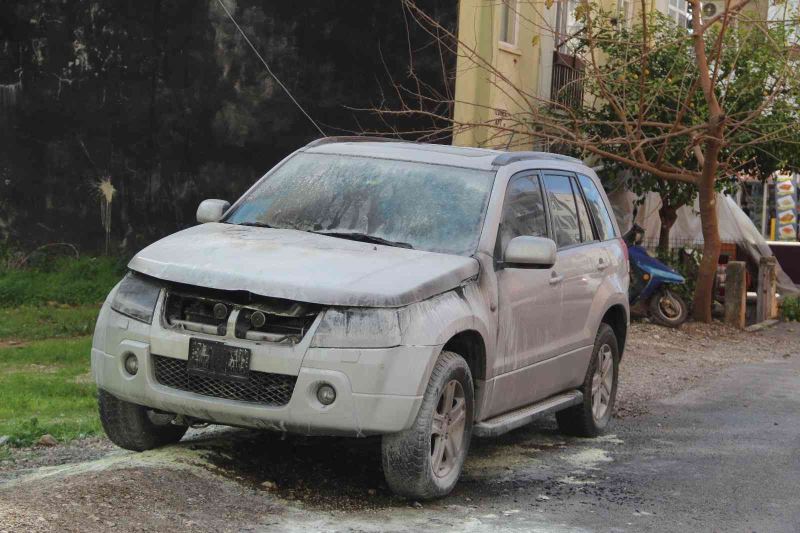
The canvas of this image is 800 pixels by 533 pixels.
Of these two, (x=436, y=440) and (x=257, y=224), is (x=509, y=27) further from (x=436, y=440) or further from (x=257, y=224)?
(x=436, y=440)

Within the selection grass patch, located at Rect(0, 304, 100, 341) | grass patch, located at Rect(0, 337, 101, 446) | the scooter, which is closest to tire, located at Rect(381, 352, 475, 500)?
grass patch, located at Rect(0, 337, 101, 446)

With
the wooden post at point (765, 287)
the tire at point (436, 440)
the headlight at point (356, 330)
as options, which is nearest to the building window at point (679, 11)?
the wooden post at point (765, 287)

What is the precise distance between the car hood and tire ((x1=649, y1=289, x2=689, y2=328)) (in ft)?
39.0

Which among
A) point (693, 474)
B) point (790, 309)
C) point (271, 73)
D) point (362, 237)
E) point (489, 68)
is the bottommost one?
point (790, 309)

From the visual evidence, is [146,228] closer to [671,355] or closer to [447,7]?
[447,7]

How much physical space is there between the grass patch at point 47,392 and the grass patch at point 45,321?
0.46 m

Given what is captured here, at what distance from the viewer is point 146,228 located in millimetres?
19328

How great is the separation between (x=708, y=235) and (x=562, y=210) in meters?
10.7

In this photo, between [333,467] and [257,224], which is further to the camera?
[257,224]

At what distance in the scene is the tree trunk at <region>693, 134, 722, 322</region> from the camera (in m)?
18.2

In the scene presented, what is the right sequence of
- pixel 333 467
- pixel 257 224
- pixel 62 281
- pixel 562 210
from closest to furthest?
1. pixel 333 467
2. pixel 257 224
3. pixel 562 210
4. pixel 62 281

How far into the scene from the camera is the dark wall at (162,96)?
1912 centimetres

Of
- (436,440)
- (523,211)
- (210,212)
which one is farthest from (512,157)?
(436,440)

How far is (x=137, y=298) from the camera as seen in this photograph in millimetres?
7023
